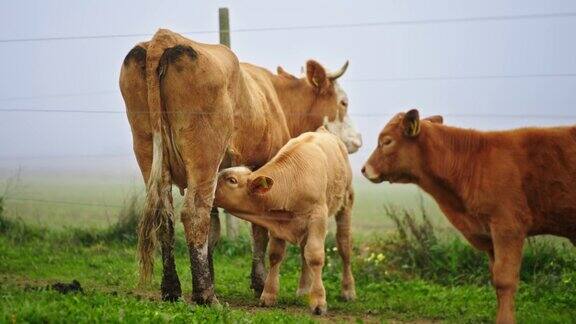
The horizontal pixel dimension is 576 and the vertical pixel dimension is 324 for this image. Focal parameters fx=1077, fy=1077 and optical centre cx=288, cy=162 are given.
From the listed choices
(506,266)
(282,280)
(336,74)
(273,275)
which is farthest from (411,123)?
(336,74)

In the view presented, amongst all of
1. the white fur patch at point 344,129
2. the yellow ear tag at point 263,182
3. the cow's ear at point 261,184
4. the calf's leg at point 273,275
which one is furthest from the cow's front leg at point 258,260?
the white fur patch at point 344,129

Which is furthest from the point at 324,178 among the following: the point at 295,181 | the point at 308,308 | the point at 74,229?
the point at 74,229

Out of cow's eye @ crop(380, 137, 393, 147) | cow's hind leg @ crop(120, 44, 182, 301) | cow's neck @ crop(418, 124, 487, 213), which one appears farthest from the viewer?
cow's hind leg @ crop(120, 44, 182, 301)

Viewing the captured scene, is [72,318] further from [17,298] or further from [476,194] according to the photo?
[476,194]

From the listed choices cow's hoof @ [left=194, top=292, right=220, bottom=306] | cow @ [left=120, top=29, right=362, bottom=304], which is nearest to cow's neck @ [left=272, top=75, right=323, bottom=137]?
cow @ [left=120, top=29, right=362, bottom=304]

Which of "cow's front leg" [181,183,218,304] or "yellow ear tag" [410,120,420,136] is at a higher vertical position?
"yellow ear tag" [410,120,420,136]

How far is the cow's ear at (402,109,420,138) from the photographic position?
10273 millimetres

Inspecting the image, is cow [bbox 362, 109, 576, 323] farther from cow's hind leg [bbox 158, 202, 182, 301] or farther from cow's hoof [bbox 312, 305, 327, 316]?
cow's hind leg [bbox 158, 202, 182, 301]

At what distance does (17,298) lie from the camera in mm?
9289

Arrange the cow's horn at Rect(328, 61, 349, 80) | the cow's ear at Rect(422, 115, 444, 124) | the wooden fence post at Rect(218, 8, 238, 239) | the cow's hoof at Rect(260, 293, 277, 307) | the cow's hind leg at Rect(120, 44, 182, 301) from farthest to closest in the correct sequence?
the wooden fence post at Rect(218, 8, 238, 239), the cow's horn at Rect(328, 61, 349, 80), the cow's hoof at Rect(260, 293, 277, 307), the cow's ear at Rect(422, 115, 444, 124), the cow's hind leg at Rect(120, 44, 182, 301)

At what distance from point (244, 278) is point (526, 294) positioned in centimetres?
366

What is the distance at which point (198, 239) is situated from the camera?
10633 mm

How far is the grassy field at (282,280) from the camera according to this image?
9.21 meters

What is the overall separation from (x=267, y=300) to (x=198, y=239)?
4.34 ft
